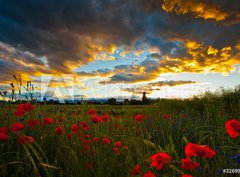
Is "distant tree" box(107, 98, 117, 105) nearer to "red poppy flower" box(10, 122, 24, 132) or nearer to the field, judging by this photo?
the field

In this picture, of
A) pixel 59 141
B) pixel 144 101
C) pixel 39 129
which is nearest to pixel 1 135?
pixel 59 141

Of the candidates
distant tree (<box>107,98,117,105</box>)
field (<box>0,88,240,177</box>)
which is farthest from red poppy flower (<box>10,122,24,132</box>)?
distant tree (<box>107,98,117,105</box>)

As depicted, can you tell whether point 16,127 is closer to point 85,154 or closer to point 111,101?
point 85,154

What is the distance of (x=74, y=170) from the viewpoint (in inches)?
96.6

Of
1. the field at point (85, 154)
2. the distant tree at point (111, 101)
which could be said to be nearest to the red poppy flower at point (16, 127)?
the field at point (85, 154)

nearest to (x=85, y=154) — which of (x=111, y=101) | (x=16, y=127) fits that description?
(x=16, y=127)

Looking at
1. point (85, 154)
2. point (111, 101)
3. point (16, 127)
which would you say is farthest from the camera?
point (111, 101)

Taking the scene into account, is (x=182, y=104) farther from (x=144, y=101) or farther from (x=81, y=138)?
(x=81, y=138)

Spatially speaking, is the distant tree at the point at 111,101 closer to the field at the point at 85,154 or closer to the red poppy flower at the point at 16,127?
the field at the point at 85,154

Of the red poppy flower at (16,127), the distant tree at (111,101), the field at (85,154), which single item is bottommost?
the field at (85,154)

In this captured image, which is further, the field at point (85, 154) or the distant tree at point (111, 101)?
the distant tree at point (111, 101)

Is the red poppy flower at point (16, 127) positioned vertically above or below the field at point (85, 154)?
above

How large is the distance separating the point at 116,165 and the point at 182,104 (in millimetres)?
8705

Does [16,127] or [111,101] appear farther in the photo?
[111,101]
